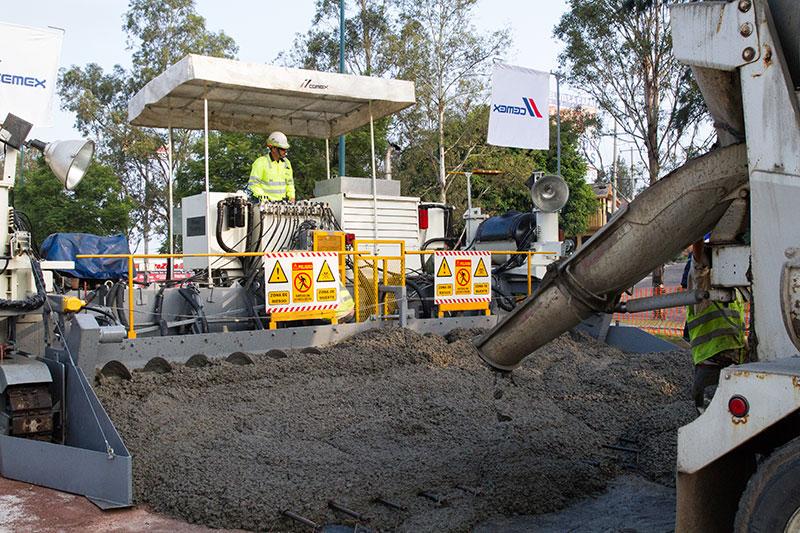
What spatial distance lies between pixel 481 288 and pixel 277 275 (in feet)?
9.88

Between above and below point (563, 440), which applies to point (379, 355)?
above

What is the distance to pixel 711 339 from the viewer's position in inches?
202

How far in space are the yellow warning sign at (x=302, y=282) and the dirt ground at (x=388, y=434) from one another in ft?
2.40

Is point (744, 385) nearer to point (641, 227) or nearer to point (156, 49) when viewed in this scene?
point (641, 227)

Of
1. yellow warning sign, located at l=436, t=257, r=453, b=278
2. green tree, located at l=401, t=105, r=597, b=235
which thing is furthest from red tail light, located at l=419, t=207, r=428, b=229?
green tree, located at l=401, t=105, r=597, b=235

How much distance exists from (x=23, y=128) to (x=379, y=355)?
3.78m

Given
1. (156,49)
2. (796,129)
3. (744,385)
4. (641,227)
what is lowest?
(744,385)

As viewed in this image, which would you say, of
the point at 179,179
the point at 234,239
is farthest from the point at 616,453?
the point at 179,179

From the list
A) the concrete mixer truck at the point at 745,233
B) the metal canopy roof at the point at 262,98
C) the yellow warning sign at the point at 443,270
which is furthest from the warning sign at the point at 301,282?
the concrete mixer truck at the point at 745,233

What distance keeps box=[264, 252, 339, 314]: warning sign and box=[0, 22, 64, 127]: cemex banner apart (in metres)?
2.91

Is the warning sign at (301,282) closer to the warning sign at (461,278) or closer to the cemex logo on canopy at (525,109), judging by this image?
the warning sign at (461,278)

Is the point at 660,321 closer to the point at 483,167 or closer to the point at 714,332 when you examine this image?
the point at 483,167

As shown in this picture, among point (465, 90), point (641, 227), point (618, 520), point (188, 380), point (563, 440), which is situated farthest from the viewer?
point (465, 90)

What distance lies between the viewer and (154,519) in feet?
16.5
